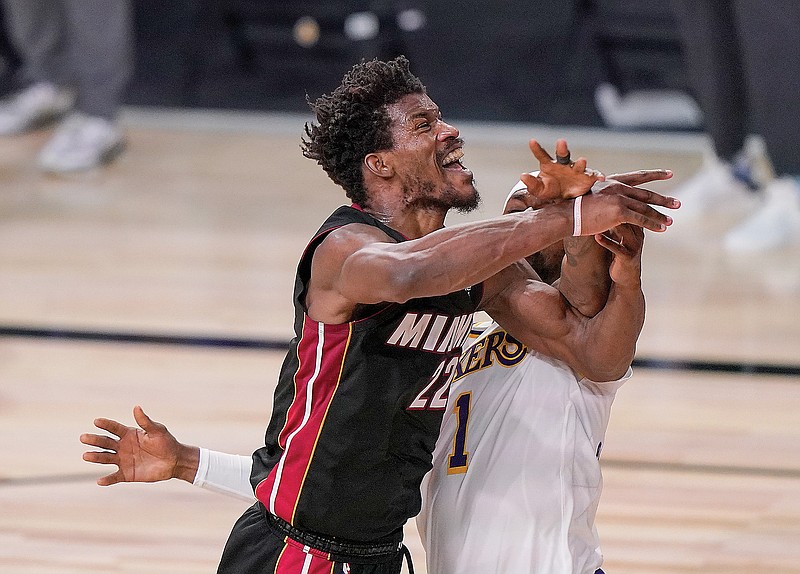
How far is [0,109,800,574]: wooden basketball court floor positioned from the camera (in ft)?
14.1

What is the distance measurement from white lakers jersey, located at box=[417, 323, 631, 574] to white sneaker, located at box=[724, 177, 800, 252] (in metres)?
4.77

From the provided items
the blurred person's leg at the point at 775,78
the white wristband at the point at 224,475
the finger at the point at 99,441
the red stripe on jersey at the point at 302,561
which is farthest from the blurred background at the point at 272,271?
the red stripe on jersey at the point at 302,561

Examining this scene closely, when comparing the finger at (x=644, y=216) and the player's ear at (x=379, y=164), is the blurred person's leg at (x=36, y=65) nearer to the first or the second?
the player's ear at (x=379, y=164)

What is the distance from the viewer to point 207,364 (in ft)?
18.7

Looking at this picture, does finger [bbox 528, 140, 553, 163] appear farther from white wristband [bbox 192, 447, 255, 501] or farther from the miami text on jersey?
white wristband [bbox 192, 447, 255, 501]

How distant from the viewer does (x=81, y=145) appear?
29.2ft

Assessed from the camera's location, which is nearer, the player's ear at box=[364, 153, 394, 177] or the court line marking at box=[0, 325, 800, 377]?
the player's ear at box=[364, 153, 394, 177]

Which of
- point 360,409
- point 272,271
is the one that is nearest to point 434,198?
point 360,409

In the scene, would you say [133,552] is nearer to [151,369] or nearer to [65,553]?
[65,553]

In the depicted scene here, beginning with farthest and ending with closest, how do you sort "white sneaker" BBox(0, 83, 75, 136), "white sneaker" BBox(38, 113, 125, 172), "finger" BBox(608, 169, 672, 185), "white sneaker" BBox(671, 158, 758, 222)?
1. "white sneaker" BBox(0, 83, 75, 136)
2. "white sneaker" BBox(38, 113, 125, 172)
3. "white sneaker" BBox(671, 158, 758, 222)
4. "finger" BBox(608, 169, 672, 185)

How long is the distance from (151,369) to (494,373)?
2.89m

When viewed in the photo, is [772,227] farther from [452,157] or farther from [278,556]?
[278,556]

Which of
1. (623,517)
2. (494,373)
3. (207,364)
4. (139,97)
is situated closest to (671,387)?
(623,517)

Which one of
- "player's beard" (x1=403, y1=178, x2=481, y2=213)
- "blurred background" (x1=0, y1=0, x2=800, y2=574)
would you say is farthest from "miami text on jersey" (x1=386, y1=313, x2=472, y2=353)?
"blurred background" (x1=0, y1=0, x2=800, y2=574)
